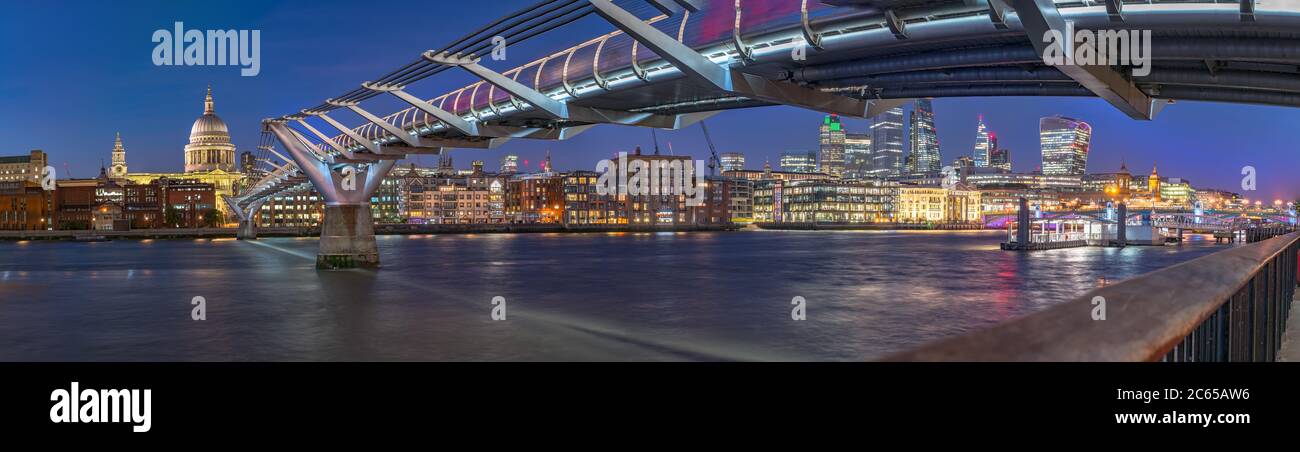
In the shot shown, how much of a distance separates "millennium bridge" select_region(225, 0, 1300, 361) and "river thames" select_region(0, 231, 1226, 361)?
666cm

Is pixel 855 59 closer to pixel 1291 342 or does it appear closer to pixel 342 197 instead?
pixel 1291 342

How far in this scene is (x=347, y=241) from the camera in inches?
2494

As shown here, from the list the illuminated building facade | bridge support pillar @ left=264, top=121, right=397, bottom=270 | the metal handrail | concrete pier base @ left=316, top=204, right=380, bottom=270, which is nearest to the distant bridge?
the metal handrail

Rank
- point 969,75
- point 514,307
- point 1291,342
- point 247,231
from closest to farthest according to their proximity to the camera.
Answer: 1. point 1291,342
2. point 969,75
3. point 514,307
4. point 247,231

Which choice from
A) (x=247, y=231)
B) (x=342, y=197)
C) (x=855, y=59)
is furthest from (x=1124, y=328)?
(x=247, y=231)

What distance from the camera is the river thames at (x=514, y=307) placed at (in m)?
32.7

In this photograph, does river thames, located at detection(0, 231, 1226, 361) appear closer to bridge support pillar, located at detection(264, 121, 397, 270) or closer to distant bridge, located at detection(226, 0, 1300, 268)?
bridge support pillar, located at detection(264, 121, 397, 270)

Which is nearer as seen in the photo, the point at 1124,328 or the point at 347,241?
the point at 1124,328

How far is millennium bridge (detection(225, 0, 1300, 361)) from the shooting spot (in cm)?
301

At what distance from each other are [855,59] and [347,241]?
156 feet

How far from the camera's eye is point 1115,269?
76.7 metres

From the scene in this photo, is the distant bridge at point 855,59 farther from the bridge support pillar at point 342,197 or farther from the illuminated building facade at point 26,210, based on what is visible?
the illuminated building facade at point 26,210
